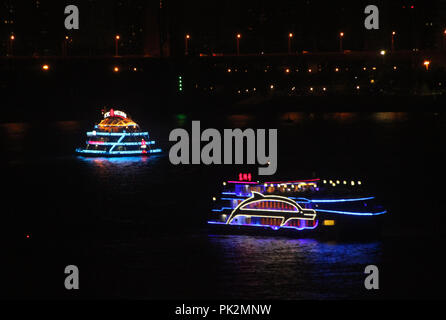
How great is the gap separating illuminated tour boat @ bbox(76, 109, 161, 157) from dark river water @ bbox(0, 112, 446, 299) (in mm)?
1602

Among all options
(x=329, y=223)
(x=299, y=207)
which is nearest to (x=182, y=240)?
(x=299, y=207)

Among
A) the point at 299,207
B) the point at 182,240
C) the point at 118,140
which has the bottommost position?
the point at 182,240

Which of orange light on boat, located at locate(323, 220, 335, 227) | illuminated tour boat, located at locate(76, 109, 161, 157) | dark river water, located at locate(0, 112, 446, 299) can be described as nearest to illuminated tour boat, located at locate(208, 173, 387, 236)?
orange light on boat, located at locate(323, 220, 335, 227)

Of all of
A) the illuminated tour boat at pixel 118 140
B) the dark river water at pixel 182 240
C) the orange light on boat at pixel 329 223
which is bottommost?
the dark river water at pixel 182 240

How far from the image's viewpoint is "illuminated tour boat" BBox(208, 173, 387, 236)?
28.5 meters

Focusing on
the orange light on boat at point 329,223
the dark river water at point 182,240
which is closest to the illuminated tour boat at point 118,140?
the dark river water at point 182,240

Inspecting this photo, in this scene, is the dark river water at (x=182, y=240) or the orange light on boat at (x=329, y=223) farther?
the orange light on boat at (x=329, y=223)

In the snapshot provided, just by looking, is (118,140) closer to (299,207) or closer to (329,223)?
(299,207)

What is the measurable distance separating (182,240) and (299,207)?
512cm

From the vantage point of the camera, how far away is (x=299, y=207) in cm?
2883

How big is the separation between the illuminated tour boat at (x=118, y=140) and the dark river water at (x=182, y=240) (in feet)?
5.25

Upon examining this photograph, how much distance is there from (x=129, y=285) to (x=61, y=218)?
1216 centimetres

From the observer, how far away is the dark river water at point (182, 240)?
2619cm

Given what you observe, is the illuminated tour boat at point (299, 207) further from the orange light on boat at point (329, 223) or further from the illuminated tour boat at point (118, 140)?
the illuminated tour boat at point (118, 140)
